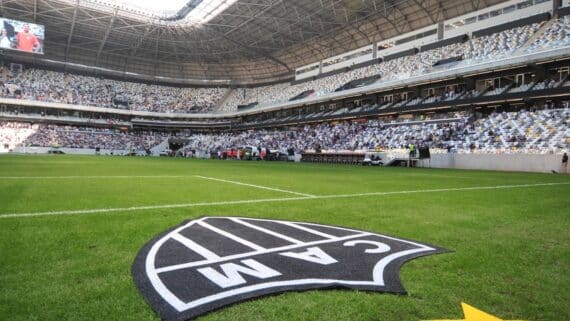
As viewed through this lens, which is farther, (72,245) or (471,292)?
(72,245)

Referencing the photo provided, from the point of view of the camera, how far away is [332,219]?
5.72 m

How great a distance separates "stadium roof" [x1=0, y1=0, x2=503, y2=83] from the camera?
45.8 m

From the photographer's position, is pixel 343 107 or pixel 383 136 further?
pixel 343 107

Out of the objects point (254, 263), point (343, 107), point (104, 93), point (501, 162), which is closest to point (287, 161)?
point (343, 107)

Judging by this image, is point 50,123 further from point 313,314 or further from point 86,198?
point 313,314

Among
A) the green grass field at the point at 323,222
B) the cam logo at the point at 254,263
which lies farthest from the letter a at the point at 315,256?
the green grass field at the point at 323,222

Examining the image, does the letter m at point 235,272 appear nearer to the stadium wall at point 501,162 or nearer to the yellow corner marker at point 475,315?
the yellow corner marker at point 475,315

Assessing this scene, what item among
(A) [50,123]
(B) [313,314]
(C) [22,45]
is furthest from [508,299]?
(A) [50,123]

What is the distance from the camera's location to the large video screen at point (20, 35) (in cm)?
4781

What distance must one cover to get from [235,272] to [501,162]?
2742cm

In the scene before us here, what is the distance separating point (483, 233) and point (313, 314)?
11.7ft

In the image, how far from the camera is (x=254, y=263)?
3.31 meters

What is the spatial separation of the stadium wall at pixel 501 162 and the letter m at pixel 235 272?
85.1ft

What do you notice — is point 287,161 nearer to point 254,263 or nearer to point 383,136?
point 383,136
